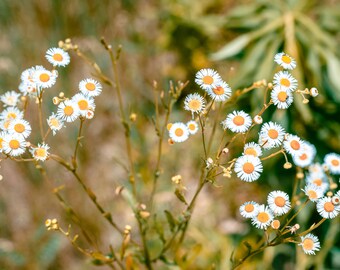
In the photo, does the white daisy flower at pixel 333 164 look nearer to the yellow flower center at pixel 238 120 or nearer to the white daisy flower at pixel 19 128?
the yellow flower center at pixel 238 120

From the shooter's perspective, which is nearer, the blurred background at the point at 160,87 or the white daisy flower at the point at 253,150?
the white daisy flower at the point at 253,150

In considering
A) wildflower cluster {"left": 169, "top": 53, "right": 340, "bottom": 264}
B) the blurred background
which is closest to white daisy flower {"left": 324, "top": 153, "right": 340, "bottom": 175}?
wildflower cluster {"left": 169, "top": 53, "right": 340, "bottom": 264}

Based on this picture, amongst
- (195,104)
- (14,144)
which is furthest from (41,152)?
(195,104)

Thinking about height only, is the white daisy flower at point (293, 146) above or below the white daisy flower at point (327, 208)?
above

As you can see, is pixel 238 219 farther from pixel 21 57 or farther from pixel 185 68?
pixel 21 57

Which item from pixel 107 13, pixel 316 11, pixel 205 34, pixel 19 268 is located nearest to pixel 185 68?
pixel 205 34

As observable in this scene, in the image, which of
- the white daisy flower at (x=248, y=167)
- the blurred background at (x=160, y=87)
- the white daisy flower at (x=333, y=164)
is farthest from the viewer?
the blurred background at (x=160, y=87)

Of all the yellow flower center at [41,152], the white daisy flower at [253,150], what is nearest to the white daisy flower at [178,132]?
the white daisy flower at [253,150]

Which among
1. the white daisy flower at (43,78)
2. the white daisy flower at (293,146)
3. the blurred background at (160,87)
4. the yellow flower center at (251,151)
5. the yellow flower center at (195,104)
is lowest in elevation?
the yellow flower center at (251,151)
